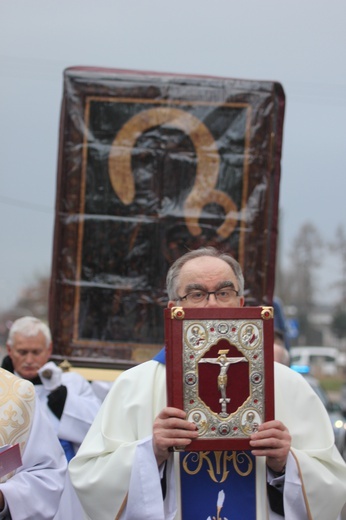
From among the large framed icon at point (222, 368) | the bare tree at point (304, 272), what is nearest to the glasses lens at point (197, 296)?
the large framed icon at point (222, 368)

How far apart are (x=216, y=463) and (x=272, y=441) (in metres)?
0.37

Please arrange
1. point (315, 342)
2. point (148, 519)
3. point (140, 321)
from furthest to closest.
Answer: point (315, 342) → point (140, 321) → point (148, 519)

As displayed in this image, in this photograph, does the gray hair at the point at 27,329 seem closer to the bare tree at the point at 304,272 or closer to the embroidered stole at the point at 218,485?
the embroidered stole at the point at 218,485

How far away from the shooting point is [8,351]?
6.35m

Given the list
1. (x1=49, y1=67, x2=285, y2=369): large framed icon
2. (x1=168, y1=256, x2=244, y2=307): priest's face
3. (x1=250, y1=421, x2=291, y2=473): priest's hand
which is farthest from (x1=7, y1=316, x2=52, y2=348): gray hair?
(x1=250, y1=421, x2=291, y2=473): priest's hand

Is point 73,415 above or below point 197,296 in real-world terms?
below

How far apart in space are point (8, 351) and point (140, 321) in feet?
4.56

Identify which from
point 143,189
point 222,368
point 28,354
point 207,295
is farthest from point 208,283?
point 143,189

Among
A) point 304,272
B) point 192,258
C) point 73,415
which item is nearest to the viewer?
point 192,258

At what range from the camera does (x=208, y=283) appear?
12.3 feet

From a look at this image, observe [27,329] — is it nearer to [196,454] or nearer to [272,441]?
[196,454]

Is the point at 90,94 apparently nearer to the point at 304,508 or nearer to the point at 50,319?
the point at 50,319

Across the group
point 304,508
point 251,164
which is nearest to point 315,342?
point 251,164

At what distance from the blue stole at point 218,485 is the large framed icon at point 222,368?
0.95 ft
